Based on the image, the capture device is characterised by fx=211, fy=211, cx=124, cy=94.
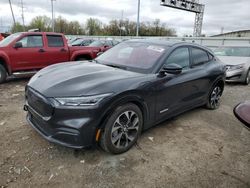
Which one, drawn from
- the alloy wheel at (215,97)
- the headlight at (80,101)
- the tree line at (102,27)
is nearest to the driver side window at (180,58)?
the alloy wheel at (215,97)

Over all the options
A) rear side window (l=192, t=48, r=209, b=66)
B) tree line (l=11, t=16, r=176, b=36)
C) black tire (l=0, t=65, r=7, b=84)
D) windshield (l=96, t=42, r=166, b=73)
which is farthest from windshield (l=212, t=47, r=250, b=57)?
tree line (l=11, t=16, r=176, b=36)

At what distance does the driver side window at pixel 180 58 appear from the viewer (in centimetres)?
364

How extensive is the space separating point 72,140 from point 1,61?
551 centimetres

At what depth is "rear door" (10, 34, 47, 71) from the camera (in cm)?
688

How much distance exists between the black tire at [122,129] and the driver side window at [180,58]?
110 cm

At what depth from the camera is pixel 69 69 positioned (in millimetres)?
3396

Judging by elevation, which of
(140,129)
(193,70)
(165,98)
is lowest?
(140,129)

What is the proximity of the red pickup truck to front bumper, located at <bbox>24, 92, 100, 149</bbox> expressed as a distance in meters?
5.08

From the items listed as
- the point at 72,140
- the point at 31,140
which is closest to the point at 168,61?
the point at 72,140

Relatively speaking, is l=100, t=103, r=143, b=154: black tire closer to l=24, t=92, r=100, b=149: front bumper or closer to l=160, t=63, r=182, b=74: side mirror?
l=24, t=92, r=100, b=149: front bumper

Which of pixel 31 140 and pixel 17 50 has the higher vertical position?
pixel 17 50

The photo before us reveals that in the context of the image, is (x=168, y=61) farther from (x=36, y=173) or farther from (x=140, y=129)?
(x=36, y=173)

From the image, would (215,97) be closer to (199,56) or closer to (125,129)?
(199,56)

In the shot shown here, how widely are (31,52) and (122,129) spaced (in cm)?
556
